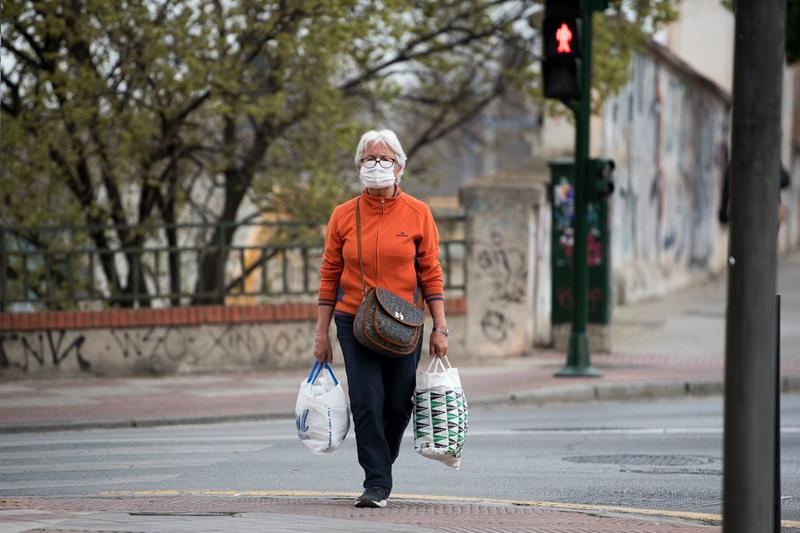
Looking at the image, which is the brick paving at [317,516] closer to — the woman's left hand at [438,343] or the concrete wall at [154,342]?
the woman's left hand at [438,343]

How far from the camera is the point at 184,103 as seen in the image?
55.5ft

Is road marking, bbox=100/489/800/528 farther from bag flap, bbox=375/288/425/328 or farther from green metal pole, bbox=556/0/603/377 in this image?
green metal pole, bbox=556/0/603/377

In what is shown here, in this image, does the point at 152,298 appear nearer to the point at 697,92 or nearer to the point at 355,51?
the point at 355,51

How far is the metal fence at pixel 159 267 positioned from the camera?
15758 mm

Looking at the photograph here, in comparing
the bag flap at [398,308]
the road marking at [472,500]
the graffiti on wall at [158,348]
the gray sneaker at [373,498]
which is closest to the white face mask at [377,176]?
the bag flap at [398,308]

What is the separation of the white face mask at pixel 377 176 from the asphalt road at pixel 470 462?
190 centimetres

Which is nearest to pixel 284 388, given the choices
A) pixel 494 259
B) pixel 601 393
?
pixel 601 393

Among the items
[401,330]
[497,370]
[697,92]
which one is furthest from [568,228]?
[697,92]

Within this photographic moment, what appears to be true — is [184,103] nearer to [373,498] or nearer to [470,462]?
[470,462]

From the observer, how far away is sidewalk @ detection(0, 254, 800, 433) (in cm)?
1240

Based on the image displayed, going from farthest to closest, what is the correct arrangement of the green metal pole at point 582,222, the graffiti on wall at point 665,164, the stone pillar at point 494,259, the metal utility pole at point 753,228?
1. the graffiti on wall at point 665,164
2. the stone pillar at point 494,259
3. the green metal pole at point 582,222
4. the metal utility pole at point 753,228

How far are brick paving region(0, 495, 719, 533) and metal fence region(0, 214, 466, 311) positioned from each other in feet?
27.7

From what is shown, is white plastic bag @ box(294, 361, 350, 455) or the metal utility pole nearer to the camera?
the metal utility pole

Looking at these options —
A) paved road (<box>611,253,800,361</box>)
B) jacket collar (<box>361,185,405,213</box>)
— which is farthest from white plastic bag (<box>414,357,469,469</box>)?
paved road (<box>611,253,800,361</box>)
